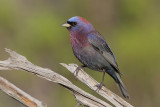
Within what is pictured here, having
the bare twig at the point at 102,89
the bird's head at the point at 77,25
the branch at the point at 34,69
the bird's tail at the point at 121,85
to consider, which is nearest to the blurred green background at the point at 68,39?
the bird's tail at the point at 121,85

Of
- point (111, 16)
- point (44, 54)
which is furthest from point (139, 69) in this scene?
point (44, 54)

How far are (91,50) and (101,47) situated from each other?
31cm

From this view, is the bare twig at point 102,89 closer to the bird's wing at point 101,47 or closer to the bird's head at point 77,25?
the bird's wing at point 101,47

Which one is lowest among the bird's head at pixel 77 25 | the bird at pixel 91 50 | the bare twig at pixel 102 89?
the bare twig at pixel 102 89

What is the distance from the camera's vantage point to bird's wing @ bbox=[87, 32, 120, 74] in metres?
7.75

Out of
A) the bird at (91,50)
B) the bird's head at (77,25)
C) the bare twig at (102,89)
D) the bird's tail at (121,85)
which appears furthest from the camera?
the bird's head at (77,25)

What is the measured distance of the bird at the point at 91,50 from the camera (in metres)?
7.58

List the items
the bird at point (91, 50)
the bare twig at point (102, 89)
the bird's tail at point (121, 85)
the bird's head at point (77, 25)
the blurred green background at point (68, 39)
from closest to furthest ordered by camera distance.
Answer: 1. the bare twig at point (102, 89)
2. the bird at point (91, 50)
3. the bird's tail at point (121, 85)
4. the bird's head at point (77, 25)
5. the blurred green background at point (68, 39)

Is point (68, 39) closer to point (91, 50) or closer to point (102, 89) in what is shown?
point (91, 50)

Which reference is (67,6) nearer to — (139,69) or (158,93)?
(139,69)

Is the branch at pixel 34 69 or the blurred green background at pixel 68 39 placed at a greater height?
the blurred green background at pixel 68 39

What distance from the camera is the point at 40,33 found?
43.7ft

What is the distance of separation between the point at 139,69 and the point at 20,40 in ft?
11.9

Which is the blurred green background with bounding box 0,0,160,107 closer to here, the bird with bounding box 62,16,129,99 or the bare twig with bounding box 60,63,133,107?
the bird with bounding box 62,16,129,99
